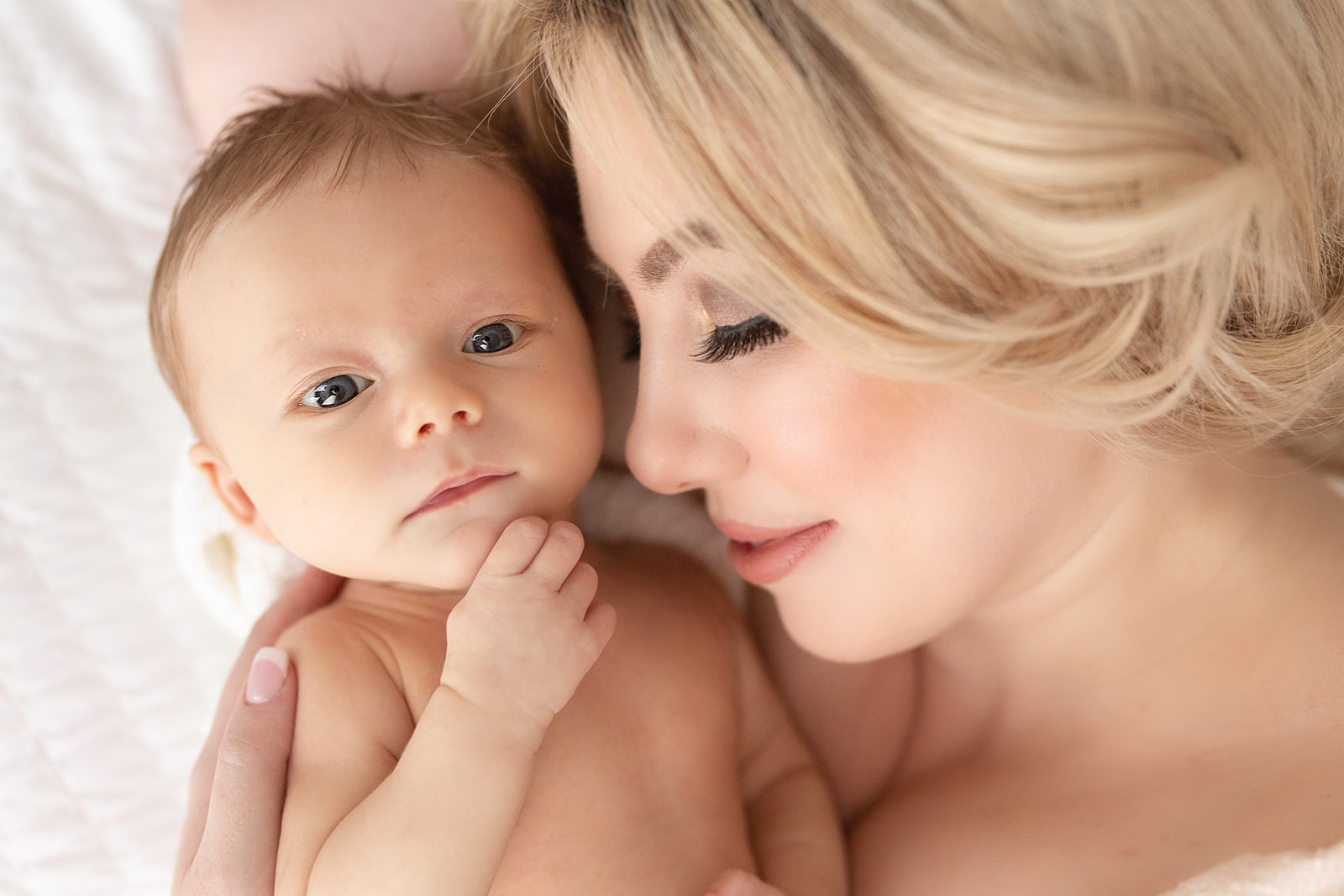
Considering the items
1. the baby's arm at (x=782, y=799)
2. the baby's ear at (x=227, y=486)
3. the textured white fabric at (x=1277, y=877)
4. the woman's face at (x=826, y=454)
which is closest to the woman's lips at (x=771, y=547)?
the woman's face at (x=826, y=454)

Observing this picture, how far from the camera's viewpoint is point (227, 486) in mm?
1541

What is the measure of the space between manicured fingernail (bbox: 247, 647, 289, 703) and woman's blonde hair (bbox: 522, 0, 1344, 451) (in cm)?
86

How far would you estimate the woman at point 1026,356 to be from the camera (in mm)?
1012

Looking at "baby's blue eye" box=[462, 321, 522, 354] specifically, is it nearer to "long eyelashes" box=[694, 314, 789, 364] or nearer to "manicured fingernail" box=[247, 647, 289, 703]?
"long eyelashes" box=[694, 314, 789, 364]

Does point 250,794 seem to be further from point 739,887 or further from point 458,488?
point 739,887

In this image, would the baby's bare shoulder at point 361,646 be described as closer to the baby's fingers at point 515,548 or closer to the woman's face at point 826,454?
the baby's fingers at point 515,548

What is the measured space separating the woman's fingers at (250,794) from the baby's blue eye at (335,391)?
0.39m

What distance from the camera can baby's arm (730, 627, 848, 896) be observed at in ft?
5.15

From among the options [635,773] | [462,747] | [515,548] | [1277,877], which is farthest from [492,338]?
[1277,877]

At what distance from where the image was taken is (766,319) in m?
1.20

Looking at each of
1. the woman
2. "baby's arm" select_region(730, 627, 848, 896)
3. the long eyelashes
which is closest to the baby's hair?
the woman

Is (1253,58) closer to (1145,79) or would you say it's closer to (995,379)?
(1145,79)

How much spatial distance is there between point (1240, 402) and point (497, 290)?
3.30ft

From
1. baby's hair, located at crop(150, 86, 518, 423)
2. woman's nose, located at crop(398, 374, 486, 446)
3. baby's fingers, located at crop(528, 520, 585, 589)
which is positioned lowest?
baby's fingers, located at crop(528, 520, 585, 589)
